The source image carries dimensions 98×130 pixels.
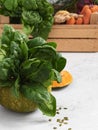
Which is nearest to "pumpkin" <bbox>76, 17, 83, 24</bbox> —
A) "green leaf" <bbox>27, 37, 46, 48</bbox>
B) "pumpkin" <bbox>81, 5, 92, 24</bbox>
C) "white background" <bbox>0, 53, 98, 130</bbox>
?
"pumpkin" <bbox>81, 5, 92, 24</bbox>

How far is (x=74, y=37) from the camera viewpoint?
47.8 inches

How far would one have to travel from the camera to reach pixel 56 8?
1272 millimetres

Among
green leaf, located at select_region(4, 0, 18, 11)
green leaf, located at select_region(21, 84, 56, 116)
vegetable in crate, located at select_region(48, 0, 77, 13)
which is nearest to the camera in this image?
green leaf, located at select_region(21, 84, 56, 116)

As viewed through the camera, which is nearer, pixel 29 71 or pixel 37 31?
pixel 29 71

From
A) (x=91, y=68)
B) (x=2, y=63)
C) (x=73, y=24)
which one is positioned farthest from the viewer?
(x=73, y=24)

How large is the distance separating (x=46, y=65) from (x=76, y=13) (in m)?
0.55

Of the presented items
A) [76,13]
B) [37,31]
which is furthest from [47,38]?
[76,13]

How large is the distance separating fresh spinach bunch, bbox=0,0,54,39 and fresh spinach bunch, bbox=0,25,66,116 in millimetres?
309

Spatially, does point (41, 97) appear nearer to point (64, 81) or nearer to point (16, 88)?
point (16, 88)

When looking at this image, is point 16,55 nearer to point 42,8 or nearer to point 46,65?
point 46,65

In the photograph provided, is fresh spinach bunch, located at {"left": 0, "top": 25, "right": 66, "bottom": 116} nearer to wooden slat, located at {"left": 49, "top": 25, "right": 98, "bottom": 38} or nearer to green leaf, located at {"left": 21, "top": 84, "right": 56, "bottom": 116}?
green leaf, located at {"left": 21, "top": 84, "right": 56, "bottom": 116}

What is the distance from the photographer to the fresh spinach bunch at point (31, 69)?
0.76 metres

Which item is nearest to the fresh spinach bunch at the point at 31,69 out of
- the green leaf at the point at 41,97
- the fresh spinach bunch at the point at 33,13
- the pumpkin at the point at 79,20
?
the green leaf at the point at 41,97

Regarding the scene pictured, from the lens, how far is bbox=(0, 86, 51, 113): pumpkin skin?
79 centimetres
